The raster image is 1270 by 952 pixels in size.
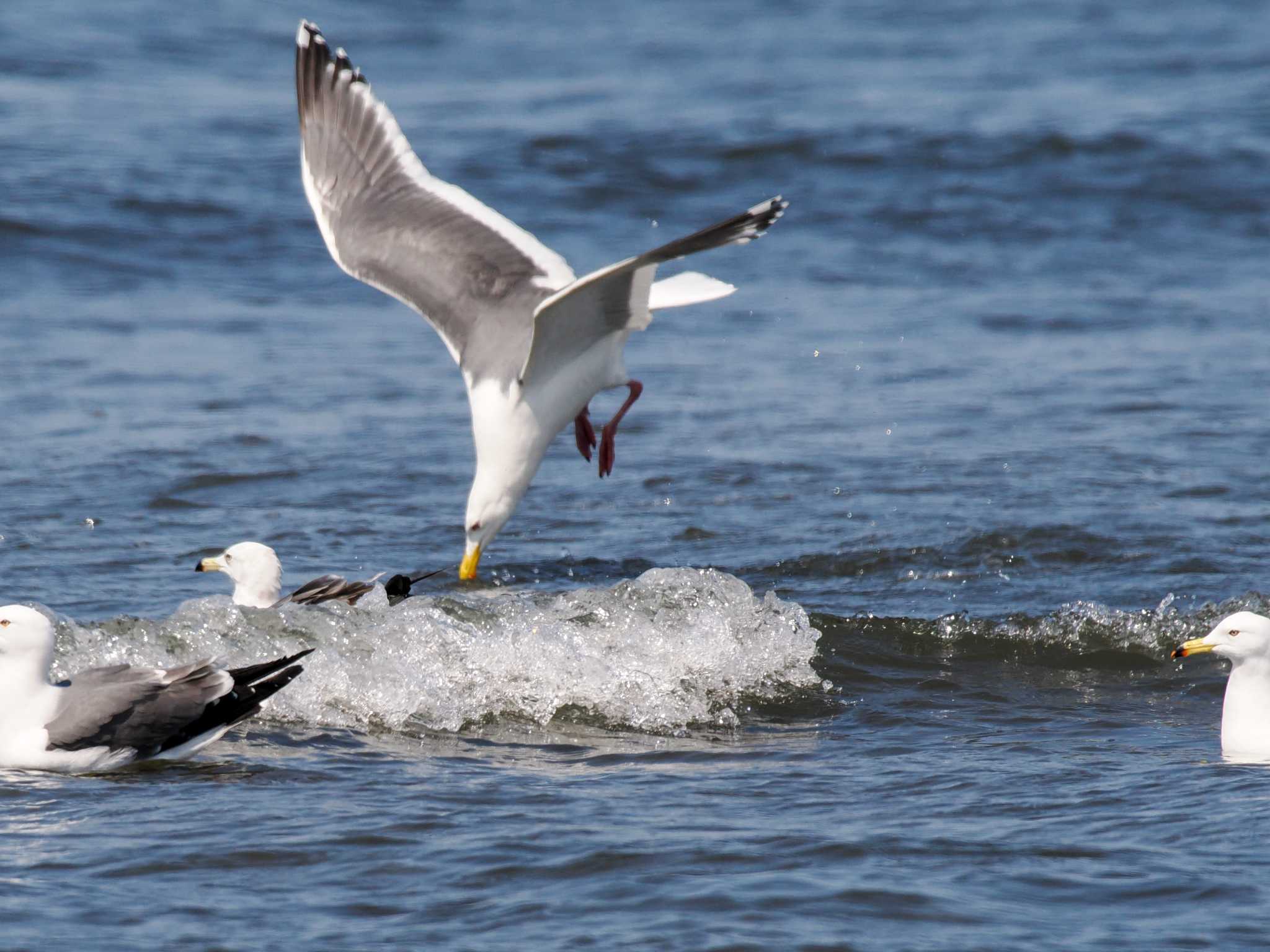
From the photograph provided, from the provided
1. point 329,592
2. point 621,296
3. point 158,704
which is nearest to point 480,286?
point 621,296

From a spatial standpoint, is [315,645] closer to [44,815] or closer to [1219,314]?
[44,815]

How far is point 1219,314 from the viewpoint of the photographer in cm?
1288

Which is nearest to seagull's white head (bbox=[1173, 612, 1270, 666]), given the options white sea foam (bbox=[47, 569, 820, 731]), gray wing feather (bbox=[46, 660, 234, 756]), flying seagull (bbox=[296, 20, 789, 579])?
white sea foam (bbox=[47, 569, 820, 731])

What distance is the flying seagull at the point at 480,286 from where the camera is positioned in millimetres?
6352

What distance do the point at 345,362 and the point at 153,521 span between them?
346 cm

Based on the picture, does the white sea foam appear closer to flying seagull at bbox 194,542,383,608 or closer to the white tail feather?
flying seagull at bbox 194,542,383,608

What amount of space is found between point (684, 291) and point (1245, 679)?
223 cm

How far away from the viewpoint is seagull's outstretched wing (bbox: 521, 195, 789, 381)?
213 inches

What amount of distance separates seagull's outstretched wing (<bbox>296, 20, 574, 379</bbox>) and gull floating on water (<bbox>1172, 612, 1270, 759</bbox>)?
2440 millimetres

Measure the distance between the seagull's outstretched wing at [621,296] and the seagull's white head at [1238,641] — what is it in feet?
6.15

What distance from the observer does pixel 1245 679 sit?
18.3ft

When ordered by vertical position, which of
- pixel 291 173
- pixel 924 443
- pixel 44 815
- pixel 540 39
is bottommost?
pixel 44 815

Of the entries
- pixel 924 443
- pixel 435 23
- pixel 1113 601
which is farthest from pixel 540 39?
pixel 1113 601

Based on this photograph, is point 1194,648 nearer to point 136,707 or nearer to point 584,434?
point 584,434
